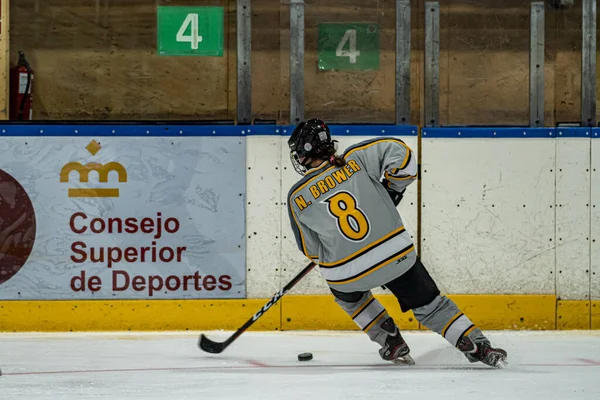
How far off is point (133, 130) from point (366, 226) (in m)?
1.90

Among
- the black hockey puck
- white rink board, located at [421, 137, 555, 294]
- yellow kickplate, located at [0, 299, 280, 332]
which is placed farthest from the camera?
white rink board, located at [421, 137, 555, 294]

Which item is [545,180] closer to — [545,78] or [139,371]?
[545,78]

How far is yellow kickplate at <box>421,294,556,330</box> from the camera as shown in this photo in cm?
543

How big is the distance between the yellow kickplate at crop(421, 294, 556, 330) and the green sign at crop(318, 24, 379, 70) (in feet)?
4.66

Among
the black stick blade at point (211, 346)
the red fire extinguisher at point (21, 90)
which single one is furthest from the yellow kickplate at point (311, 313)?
the red fire extinguisher at point (21, 90)

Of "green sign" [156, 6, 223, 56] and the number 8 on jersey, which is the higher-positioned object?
"green sign" [156, 6, 223, 56]

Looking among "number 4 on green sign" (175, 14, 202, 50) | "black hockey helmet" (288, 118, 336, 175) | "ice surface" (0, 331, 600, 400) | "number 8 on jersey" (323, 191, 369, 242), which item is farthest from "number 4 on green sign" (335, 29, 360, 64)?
"number 8 on jersey" (323, 191, 369, 242)

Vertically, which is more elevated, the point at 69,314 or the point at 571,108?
the point at 571,108

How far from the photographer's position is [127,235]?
212 inches

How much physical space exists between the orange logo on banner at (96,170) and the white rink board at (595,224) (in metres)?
2.53

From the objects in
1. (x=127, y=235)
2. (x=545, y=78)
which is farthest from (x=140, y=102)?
(x=545, y=78)

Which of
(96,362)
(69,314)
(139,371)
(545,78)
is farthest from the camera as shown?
(545,78)

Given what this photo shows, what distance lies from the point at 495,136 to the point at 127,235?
2053 mm

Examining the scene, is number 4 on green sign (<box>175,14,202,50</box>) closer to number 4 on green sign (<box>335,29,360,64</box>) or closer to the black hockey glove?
number 4 on green sign (<box>335,29,360,64</box>)
